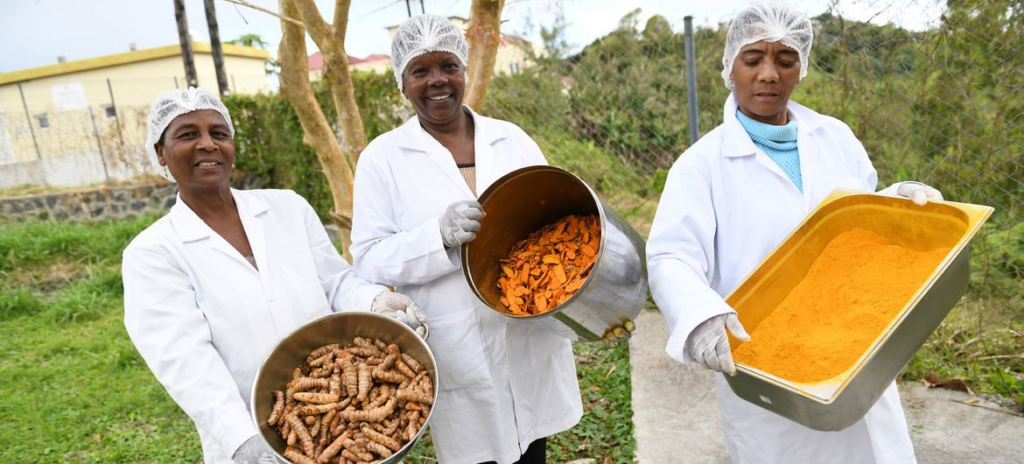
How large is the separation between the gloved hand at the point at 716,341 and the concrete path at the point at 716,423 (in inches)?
59.9

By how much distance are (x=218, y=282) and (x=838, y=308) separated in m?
1.67

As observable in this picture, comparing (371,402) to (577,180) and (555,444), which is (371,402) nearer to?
(577,180)

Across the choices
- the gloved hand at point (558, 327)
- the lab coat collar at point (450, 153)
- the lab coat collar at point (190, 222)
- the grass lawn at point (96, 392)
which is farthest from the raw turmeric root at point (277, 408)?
the grass lawn at point (96, 392)

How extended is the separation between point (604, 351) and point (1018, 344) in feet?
7.23

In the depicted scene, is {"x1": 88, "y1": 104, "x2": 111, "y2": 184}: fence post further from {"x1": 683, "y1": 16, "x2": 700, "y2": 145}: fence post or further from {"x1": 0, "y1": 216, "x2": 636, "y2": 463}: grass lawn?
{"x1": 683, "y1": 16, "x2": 700, "y2": 145}: fence post

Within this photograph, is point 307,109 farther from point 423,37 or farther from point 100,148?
point 100,148

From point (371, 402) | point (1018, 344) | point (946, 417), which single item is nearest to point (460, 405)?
point (371, 402)

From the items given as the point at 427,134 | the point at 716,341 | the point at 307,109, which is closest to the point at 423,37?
the point at 427,134

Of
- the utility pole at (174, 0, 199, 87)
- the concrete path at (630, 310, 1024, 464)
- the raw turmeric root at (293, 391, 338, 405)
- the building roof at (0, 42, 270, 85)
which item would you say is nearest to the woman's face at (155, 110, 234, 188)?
the raw turmeric root at (293, 391, 338, 405)

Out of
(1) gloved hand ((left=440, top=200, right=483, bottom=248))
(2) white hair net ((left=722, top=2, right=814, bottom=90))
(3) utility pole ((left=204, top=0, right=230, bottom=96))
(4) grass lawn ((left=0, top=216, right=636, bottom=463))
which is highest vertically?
(3) utility pole ((left=204, top=0, right=230, bottom=96))

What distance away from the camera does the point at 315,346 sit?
1748mm

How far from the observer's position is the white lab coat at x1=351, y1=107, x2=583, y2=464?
205 centimetres

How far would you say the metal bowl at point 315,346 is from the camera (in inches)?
61.4

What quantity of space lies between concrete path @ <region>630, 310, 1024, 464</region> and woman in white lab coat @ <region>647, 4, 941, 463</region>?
1059 mm
